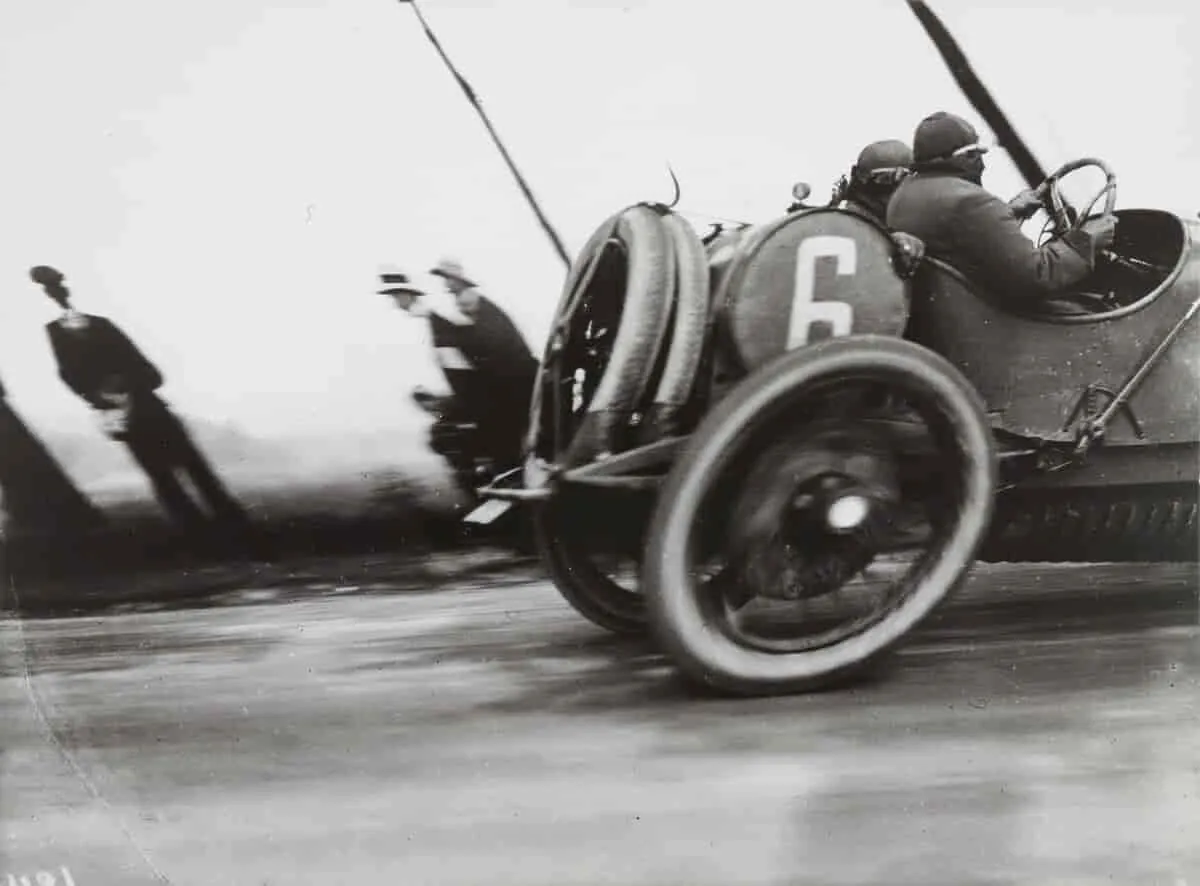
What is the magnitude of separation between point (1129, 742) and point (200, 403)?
1.70m

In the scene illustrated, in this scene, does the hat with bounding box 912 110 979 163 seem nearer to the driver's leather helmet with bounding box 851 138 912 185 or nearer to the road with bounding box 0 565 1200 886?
the driver's leather helmet with bounding box 851 138 912 185

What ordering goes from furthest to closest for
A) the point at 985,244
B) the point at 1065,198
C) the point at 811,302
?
the point at 1065,198
the point at 985,244
the point at 811,302

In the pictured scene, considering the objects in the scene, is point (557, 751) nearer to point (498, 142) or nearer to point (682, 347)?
point (682, 347)

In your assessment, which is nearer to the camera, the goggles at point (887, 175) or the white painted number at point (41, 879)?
the white painted number at point (41, 879)

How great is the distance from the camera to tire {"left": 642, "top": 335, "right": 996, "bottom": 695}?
2109 millimetres

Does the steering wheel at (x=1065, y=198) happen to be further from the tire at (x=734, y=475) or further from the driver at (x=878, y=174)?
the tire at (x=734, y=475)

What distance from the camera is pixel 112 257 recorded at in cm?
238

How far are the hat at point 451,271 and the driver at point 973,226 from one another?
2.46 ft

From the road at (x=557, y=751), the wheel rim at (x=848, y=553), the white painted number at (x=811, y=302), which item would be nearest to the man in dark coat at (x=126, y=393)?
the road at (x=557, y=751)

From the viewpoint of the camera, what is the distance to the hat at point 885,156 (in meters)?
2.42

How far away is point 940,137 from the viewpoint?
239 centimetres

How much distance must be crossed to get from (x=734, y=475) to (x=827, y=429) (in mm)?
181

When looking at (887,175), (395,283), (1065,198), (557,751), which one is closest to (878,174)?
(887,175)

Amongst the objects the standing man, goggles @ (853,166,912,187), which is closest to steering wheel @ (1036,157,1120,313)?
goggles @ (853,166,912,187)
